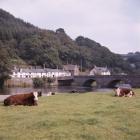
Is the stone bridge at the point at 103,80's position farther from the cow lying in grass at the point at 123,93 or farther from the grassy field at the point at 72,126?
the grassy field at the point at 72,126

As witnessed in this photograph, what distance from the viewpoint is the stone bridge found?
12059cm

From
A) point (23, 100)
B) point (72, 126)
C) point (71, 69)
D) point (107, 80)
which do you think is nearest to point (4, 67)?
point (107, 80)

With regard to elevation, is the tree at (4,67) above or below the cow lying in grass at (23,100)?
above

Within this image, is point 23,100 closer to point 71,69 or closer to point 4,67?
point 4,67

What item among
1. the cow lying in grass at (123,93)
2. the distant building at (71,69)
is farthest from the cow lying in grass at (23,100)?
the distant building at (71,69)

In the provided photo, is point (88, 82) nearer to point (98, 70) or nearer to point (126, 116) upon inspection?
point (98, 70)

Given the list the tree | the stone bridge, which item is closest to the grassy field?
the tree

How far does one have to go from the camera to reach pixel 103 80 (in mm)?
128375

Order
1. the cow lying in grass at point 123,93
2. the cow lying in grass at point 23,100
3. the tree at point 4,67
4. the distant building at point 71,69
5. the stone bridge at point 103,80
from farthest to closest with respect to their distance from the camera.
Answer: the distant building at point 71,69, the stone bridge at point 103,80, the tree at point 4,67, the cow lying in grass at point 123,93, the cow lying in grass at point 23,100

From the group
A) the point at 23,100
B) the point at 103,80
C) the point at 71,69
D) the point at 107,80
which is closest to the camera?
the point at 23,100

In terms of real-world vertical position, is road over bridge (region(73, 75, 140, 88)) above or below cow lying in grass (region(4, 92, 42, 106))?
above

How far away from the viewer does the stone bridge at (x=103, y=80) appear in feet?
396

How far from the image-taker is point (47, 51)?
17950 cm

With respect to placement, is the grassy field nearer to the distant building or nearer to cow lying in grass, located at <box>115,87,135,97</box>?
cow lying in grass, located at <box>115,87,135,97</box>
